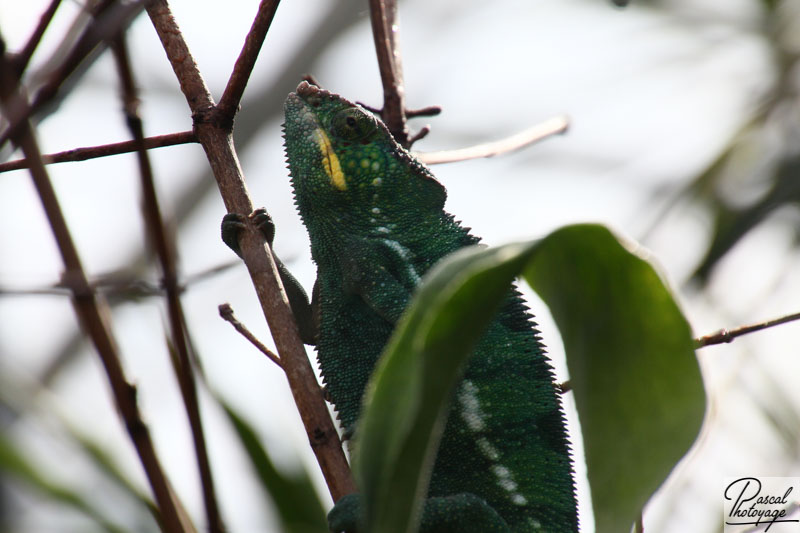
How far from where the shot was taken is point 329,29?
6.01 m

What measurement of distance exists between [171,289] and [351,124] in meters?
1.37

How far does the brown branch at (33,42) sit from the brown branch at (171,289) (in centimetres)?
13

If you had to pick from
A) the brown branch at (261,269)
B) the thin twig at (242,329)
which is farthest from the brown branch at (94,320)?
the thin twig at (242,329)

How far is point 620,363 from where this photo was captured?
3.48 ft

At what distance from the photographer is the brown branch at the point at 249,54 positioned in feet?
5.17

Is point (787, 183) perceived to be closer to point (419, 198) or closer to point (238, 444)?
point (419, 198)

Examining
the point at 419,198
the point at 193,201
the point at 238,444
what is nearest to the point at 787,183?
the point at 419,198

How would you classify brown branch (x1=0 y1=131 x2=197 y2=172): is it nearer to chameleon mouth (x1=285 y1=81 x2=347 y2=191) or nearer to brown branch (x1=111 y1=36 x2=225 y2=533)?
brown branch (x1=111 y1=36 x2=225 y2=533)

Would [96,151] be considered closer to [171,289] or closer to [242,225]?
[242,225]

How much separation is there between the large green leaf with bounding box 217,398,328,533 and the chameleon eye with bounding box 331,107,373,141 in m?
0.89

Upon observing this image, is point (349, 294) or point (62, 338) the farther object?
point (62, 338)

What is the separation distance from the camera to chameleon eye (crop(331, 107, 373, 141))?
7.56 ft

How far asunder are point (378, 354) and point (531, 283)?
3.38 feet

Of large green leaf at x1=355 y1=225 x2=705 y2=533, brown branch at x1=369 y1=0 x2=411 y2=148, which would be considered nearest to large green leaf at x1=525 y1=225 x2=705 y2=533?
large green leaf at x1=355 y1=225 x2=705 y2=533
